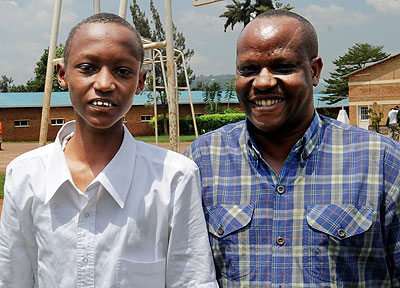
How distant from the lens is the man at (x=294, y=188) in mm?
1741

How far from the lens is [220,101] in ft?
117

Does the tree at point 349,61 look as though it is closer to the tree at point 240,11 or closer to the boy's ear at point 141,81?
the tree at point 240,11

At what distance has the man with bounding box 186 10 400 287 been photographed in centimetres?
174

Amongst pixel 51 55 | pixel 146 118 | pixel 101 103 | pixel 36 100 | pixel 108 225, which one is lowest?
pixel 108 225

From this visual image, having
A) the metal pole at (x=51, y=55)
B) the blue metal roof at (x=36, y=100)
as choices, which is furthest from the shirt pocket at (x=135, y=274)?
the blue metal roof at (x=36, y=100)

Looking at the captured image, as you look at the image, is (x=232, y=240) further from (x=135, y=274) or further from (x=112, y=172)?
(x=112, y=172)

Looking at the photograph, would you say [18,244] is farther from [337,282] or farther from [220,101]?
[220,101]

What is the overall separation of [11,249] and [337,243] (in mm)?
1120

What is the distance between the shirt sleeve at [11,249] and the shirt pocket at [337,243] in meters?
0.98

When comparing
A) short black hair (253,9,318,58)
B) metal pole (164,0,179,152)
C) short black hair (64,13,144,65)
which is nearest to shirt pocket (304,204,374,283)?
short black hair (253,9,318,58)

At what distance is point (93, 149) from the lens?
71.0 inches

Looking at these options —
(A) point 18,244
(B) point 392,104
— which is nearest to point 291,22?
(A) point 18,244

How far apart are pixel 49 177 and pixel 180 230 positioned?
47cm

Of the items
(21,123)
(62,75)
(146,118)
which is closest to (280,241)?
(62,75)
